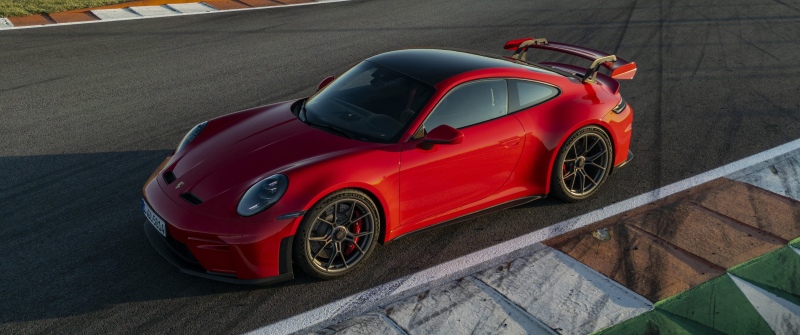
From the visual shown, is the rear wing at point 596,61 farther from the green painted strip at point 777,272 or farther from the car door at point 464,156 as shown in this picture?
the green painted strip at point 777,272

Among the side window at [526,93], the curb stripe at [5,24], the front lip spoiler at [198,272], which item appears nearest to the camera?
the front lip spoiler at [198,272]

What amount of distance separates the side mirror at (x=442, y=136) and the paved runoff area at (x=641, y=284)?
3.20 ft

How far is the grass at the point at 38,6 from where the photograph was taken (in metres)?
14.5

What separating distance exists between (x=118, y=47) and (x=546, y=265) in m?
9.24

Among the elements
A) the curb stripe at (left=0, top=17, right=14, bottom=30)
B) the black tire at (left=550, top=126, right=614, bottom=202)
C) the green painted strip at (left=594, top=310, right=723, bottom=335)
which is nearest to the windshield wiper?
the black tire at (left=550, top=126, right=614, bottom=202)

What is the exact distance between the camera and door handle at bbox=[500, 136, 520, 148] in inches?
247

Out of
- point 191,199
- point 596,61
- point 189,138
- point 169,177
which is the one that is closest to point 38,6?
point 189,138

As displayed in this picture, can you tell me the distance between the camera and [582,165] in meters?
6.95

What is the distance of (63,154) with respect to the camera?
7.96 meters

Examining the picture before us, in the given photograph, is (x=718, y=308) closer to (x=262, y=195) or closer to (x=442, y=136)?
(x=442, y=136)

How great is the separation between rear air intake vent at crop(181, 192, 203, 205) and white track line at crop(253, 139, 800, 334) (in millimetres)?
1025

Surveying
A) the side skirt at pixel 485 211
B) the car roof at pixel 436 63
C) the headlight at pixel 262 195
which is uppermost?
the car roof at pixel 436 63

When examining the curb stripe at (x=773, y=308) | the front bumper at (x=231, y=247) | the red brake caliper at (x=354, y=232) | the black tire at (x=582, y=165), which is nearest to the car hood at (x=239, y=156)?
the front bumper at (x=231, y=247)

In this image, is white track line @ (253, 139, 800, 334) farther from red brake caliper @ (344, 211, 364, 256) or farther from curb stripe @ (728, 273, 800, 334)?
curb stripe @ (728, 273, 800, 334)
